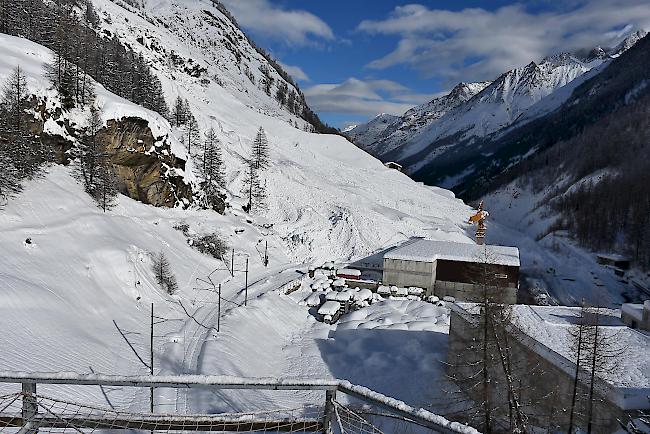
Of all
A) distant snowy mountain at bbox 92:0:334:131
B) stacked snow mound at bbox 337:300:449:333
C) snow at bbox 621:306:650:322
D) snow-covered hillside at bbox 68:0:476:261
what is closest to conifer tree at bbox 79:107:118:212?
snow-covered hillside at bbox 68:0:476:261

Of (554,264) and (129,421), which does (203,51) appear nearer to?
(554,264)

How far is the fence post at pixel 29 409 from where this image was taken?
12.6 ft

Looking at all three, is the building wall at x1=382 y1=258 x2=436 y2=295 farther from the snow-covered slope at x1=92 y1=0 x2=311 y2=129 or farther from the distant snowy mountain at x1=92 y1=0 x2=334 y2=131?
the distant snowy mountain at x1=92 y1=0 x2=334 y2=131

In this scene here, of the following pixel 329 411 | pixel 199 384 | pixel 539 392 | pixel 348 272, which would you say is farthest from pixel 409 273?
pixel 199 384

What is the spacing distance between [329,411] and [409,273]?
37.5 m

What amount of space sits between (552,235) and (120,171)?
7095 centimetres

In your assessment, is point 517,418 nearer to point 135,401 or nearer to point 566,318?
point 566,318

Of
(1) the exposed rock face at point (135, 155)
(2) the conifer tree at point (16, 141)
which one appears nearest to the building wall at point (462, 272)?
(1) the exposed rock face at point (135, 155)

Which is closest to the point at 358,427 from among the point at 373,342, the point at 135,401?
the point at 135,401

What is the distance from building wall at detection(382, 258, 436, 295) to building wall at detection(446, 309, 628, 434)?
2218 cm

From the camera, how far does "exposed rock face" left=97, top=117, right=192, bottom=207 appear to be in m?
38.1

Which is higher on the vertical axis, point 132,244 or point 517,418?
point 132,244

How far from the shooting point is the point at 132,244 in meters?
29.7

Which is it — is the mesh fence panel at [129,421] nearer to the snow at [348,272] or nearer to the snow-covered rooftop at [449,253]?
the snow-covered rooftop at [449,253]
